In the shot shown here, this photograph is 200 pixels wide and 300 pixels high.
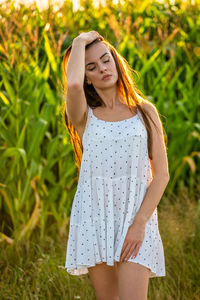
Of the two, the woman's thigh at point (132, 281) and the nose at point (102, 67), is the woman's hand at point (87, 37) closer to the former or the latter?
the nose at point (102, 67)

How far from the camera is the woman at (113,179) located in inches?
87.2

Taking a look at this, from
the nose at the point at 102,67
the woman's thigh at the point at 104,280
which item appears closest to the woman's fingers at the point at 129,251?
the woman's thigh at the point at 104,280

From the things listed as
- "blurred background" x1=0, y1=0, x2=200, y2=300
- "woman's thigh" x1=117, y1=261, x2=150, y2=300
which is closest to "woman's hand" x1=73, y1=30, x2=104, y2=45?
"woman's thigh" x1=117, y1=261, x2=150, y2=300

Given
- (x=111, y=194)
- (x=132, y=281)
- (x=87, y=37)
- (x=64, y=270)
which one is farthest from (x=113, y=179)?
(x=64, y=270)

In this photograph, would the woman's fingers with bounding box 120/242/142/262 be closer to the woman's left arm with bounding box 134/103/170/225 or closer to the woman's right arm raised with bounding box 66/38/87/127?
the woman's left arm with bounding box 134/103/170/225

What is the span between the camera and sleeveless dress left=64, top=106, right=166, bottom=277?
2250 millimetres

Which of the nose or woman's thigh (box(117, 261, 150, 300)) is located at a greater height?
the nose

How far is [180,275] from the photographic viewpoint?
10.9 ft

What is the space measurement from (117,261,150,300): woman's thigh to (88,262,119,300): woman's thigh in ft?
A: 0.48

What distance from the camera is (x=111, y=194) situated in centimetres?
227

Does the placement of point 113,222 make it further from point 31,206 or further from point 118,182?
point 31,206

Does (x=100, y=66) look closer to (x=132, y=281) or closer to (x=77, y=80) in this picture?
(x=77, y=80)

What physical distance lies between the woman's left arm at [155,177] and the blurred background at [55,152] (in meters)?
0.93

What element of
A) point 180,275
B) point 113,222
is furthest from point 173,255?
point 113,222
